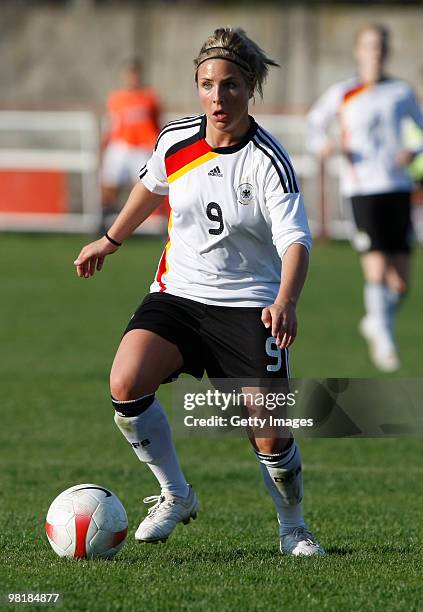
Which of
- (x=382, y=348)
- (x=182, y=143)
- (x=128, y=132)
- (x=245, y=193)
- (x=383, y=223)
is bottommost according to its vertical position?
(x=128, y=132)

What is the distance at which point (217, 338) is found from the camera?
4.93 m

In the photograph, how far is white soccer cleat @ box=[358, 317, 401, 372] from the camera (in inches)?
392

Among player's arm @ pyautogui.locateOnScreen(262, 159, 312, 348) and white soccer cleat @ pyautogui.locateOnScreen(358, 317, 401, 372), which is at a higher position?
player's arm @ pyautogui.locateOnScreen(262, 159, 312, 348)

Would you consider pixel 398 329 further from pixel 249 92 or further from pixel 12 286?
pixel 249 92

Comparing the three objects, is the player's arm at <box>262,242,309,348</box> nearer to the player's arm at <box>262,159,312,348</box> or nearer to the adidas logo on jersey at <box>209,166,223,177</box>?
the player's arm at <box>262,159,312,348</box>

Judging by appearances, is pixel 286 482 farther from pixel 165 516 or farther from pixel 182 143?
pixel 182 143

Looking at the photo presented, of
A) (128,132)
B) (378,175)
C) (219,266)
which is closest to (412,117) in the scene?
(378,175)

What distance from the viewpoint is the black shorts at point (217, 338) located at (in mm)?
4859

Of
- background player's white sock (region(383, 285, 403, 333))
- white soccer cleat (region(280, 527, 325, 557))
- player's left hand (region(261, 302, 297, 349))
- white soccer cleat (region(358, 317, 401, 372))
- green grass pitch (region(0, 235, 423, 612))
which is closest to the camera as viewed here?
green grass pitch (region(0, 235, 423, 612))

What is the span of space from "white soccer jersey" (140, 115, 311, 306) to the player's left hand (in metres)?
0.31

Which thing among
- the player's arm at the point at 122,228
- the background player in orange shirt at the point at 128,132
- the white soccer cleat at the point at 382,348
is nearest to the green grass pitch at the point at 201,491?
the white soccer cleat at the point at 382,348

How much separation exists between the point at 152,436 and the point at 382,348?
5333 mm

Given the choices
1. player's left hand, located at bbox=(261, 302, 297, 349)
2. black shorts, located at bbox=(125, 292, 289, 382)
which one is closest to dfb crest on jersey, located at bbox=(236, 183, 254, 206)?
black shorts, located at bbox=(125, 292, 289, 382)

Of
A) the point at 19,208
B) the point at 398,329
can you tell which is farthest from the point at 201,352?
the point at 19,208
